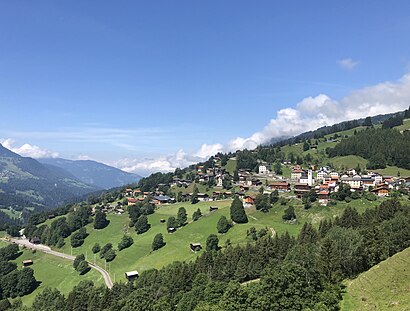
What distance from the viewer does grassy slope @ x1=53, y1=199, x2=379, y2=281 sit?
113000 mm

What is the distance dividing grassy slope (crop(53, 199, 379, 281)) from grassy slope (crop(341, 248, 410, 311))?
174 feet

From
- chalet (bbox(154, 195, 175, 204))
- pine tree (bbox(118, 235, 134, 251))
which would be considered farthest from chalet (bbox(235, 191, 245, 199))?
pine tree (bbox(118, 235, 134, 251))

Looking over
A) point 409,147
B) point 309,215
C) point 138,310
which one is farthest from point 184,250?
point 409,147

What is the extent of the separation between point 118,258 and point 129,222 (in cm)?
3794

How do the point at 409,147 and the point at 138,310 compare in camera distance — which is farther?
the point at 409,147

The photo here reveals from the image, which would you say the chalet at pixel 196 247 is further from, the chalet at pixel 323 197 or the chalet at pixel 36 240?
the chalet at pixel 36 240

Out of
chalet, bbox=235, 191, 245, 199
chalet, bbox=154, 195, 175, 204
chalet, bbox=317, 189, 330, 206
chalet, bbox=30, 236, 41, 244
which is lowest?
chalet, bbox=30, 236, 41, 244

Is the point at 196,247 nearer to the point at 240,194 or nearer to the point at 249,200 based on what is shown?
the point at 249,200

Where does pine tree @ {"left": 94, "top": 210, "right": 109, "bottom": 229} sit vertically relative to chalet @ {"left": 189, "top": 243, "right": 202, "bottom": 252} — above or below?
above

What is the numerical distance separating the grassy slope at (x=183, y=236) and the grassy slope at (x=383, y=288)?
174ft

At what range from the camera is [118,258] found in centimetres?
12738

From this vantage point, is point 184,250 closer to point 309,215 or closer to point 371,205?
point 309,215

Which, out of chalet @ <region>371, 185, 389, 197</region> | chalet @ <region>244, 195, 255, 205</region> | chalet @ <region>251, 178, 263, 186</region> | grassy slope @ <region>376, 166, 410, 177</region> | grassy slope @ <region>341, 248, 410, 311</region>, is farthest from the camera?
chalet @ <region>251, 178, 263, 186</region>

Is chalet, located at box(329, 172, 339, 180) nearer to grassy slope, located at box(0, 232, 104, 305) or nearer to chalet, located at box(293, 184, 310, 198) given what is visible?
chalet, located at box(293, 184, 310, 198)
